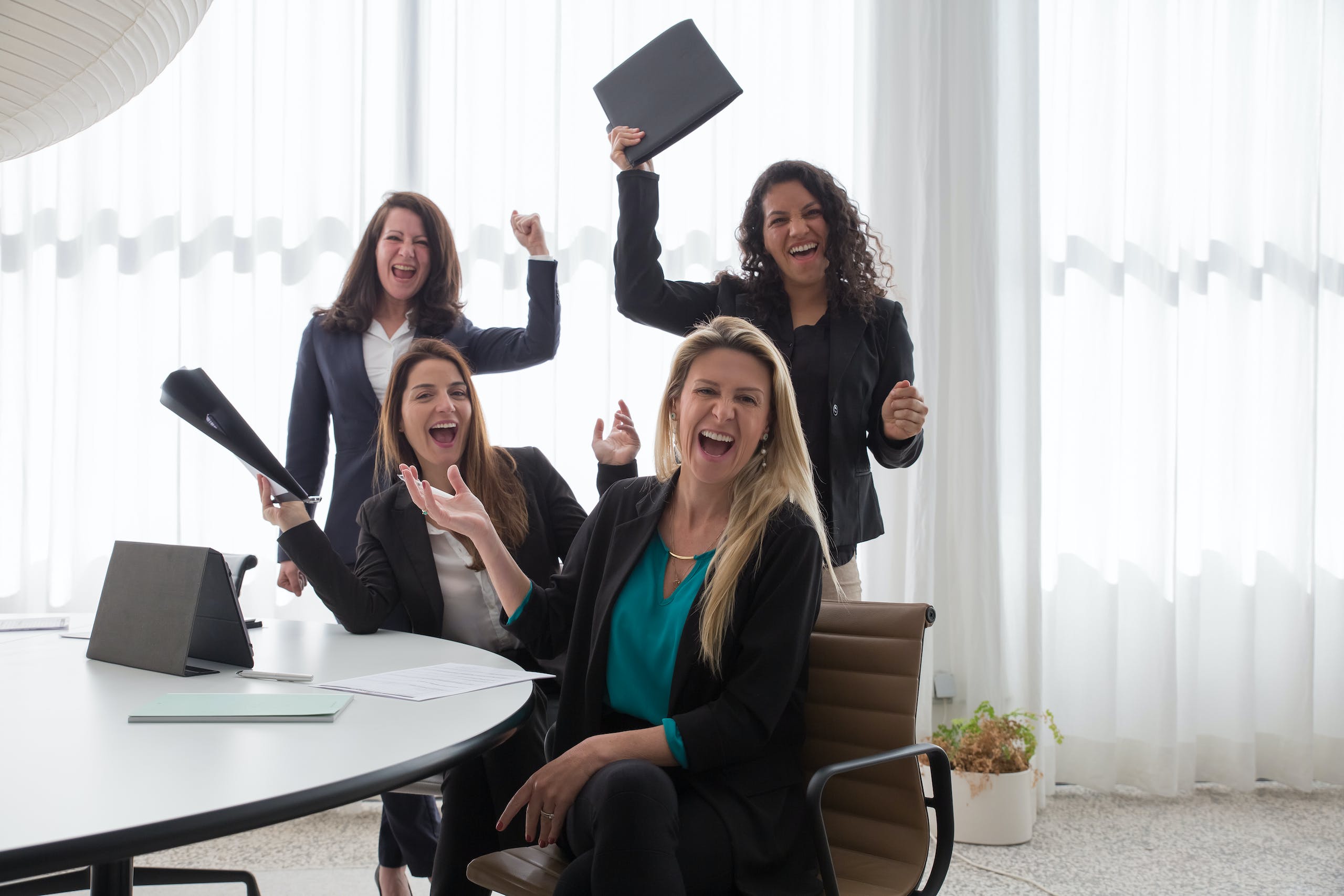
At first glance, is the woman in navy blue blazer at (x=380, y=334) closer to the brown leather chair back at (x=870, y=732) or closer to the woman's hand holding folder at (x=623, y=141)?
the woman's hand holding folder at (x=623, y=141)

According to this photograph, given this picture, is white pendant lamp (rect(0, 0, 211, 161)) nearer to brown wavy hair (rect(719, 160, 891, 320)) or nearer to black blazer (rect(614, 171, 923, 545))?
black blazer (rect(614, 171, 923, 545))

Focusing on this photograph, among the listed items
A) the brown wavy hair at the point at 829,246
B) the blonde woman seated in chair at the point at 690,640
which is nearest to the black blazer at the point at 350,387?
the brown wavy hair at the point at 829,246

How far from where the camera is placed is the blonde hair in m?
1.43

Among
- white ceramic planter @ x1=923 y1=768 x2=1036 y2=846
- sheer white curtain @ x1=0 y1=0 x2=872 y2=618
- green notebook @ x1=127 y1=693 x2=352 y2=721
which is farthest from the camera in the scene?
sheer white curtain @ x1=0 y1=0 x2=872 y2=618

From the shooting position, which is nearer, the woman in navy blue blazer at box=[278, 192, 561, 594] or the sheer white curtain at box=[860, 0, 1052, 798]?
the woman in navy blue blazer at box=[278, 192, 561, 594]

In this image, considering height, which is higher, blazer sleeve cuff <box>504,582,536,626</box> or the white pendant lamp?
the white pendant lamp

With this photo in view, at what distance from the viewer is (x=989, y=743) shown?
289 cm

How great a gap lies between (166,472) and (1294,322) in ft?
12.6

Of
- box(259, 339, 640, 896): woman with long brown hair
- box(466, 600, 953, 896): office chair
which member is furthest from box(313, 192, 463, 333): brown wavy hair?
box(466, 600, 953, 896): office chair

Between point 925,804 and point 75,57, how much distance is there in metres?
1.79

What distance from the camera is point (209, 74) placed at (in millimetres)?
3111

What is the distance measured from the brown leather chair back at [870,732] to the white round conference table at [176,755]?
0.52m

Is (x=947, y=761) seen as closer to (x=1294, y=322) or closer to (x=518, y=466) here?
(x=518, y=466)

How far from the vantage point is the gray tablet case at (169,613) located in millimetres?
1416
